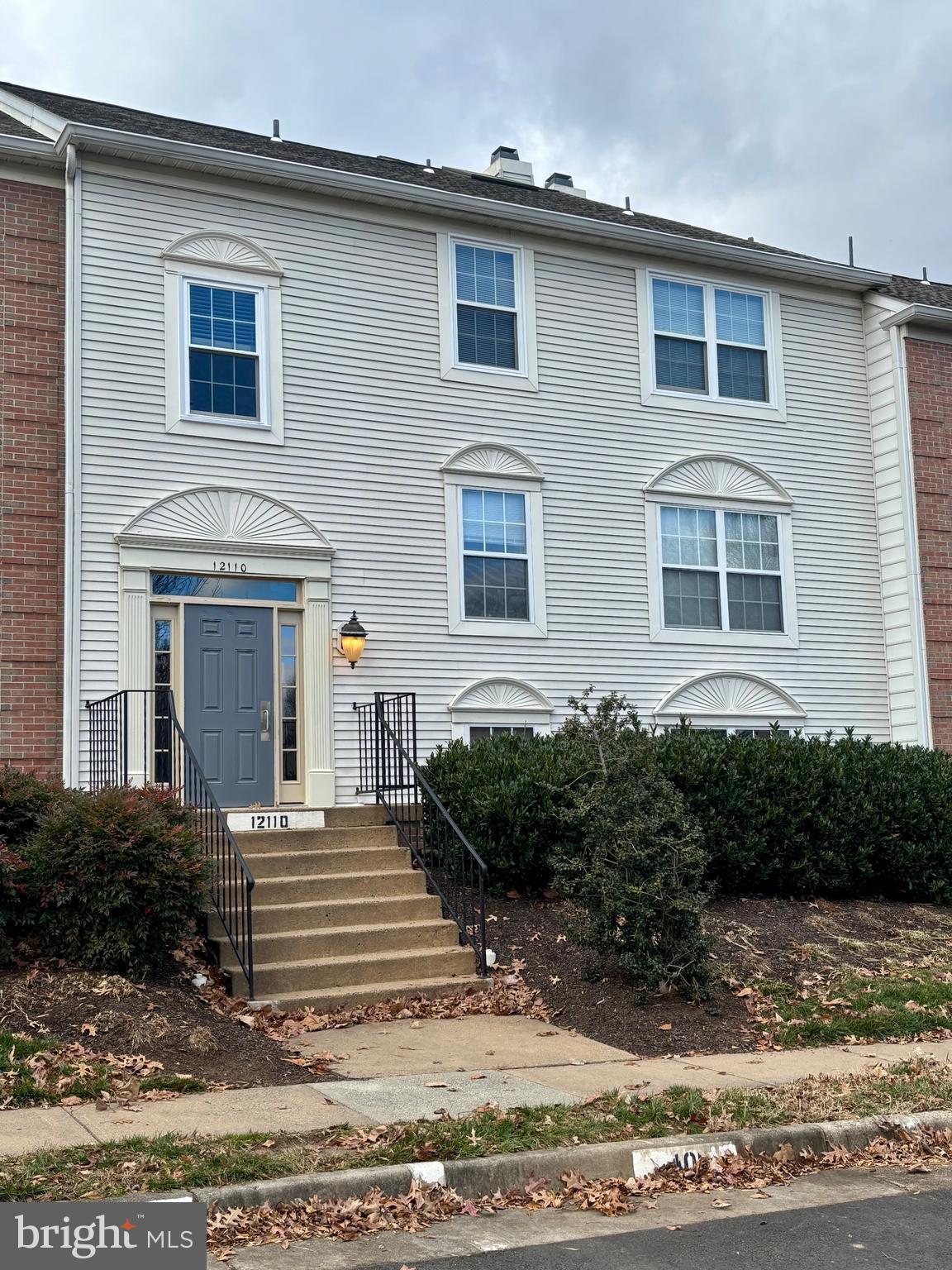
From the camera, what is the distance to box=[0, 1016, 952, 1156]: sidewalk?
632 cm

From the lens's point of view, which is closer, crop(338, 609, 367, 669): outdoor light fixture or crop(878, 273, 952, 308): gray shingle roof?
crop(338, 609, 367, 669): outdoor light fixture

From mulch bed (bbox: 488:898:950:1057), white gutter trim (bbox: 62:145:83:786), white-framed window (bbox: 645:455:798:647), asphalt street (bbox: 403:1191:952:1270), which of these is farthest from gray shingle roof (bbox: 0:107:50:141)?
asphalt street (bbox: 403:1191:952:1270)

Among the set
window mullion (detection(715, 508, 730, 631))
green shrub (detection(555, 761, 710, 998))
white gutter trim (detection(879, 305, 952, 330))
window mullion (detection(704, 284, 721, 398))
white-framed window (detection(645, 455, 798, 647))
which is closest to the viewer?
green shrub (detection(555, 761, 710, 998))

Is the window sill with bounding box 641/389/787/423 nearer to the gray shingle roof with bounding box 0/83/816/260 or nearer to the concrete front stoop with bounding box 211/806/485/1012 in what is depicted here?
the gray shingle roof with bounding box 0/83/816/260

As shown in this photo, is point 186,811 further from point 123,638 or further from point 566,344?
point 566,344

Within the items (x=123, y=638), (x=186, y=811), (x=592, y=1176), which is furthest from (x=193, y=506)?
(x=592, y=1176)

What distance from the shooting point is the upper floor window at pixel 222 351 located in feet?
45.2

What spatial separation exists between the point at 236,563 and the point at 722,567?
6172mm

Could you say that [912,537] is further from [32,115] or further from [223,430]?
[32,115]

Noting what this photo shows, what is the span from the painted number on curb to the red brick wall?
26.3 ft

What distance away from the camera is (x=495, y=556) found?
15.0m

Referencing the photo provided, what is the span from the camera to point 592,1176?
19.7 ft

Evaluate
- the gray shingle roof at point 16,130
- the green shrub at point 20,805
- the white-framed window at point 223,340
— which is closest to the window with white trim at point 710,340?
the white-framed window at point 223,340
